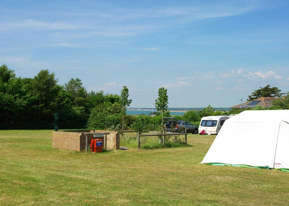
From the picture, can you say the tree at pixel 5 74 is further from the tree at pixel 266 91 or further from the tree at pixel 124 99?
the tree at pixel 266 91

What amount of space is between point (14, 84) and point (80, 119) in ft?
31.4

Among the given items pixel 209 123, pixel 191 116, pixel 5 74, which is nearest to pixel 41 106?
pixel 5 74

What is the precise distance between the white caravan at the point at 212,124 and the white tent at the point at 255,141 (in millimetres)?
17485

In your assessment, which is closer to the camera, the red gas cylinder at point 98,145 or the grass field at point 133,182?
the grass field at point 133,182

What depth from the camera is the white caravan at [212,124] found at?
31.8 m

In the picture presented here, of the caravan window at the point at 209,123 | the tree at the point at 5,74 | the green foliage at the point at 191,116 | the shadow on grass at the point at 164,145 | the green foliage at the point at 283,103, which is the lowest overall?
the shadow on grass at the point at 164,145

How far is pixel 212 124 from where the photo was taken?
3234 centimetres

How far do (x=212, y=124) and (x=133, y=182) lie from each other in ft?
77.2

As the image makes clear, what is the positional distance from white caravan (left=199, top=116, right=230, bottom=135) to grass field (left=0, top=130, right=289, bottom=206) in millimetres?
17474

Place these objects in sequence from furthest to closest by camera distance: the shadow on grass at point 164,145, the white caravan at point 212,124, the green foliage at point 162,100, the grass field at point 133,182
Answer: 1. the white caravan at point 212,124
2. the green foliage at point 162,100
3. the shadow on grass at point 164,145
4. the grass field at point 133,182

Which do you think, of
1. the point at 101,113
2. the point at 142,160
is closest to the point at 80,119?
the point at 101,113

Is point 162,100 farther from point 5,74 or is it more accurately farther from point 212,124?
point 5,74

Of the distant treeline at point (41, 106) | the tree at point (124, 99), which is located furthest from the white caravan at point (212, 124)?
the tree at point (124, 99)

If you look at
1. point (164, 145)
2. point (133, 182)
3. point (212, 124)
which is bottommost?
point (133, 182)
